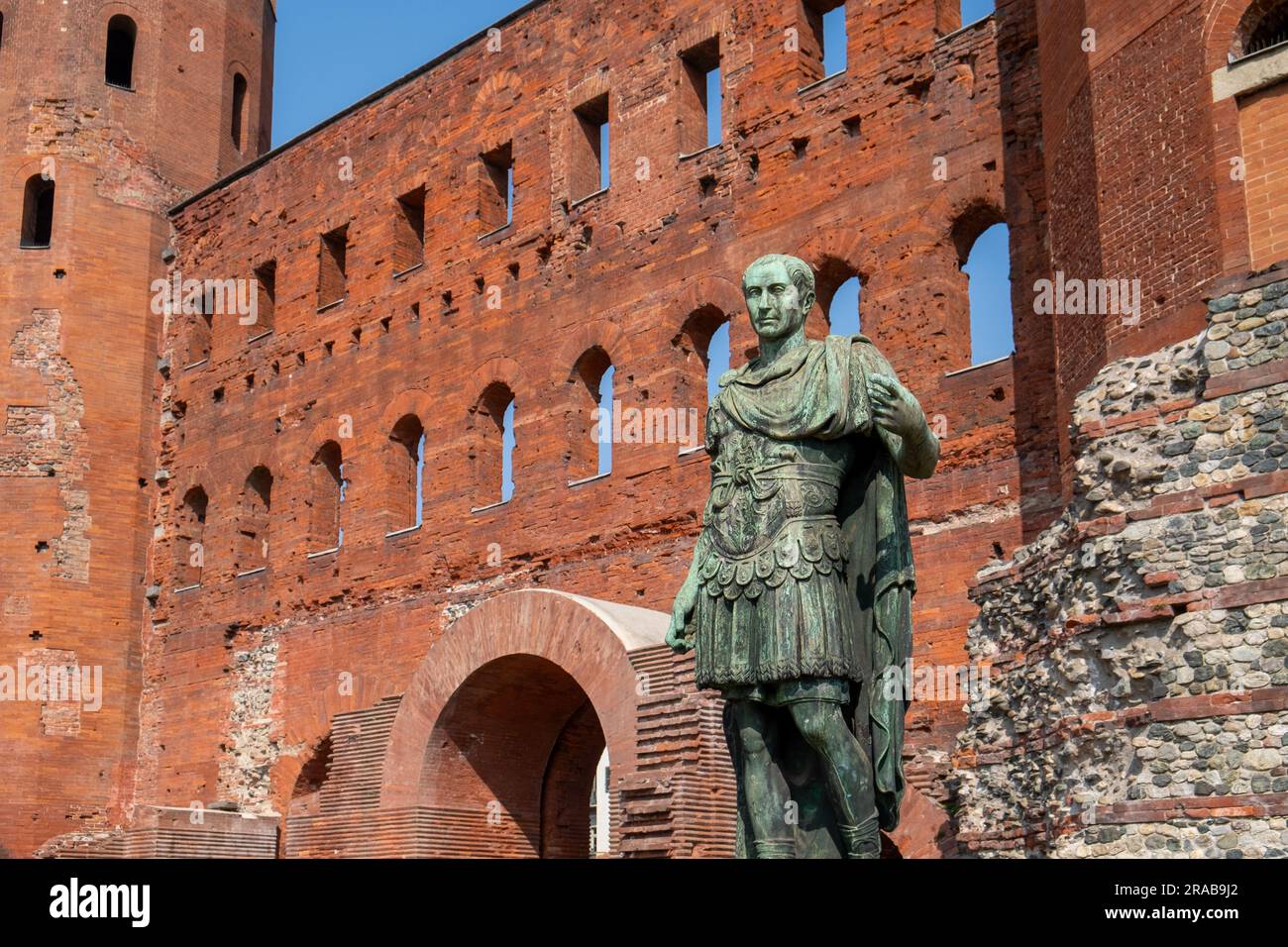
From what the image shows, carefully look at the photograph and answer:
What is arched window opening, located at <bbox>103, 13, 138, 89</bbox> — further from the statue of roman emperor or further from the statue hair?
the statue of roman emperor

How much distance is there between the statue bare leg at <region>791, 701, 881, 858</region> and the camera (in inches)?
184

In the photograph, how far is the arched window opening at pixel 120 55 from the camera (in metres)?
24.1

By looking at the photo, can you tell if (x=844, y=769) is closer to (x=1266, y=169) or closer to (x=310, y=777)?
(x=1266, y=169)

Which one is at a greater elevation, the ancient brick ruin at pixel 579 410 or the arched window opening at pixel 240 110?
the arched window opening at pixel 240 110

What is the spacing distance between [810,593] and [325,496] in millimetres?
16619

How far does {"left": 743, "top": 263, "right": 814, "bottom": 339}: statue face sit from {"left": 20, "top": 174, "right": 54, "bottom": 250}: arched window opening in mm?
19456

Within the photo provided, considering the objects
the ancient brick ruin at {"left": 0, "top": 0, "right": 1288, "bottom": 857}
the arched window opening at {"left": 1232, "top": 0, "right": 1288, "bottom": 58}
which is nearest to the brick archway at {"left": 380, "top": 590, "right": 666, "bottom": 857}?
the ancient brick ruin at {"left": 0, "top": 0, "right": 1288, "bottom": 857}

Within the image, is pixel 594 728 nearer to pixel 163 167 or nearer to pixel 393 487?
pixel 393 487

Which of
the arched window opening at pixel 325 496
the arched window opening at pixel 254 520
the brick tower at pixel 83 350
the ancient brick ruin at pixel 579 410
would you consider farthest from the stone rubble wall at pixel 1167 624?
the brick tower at pixel 83 350

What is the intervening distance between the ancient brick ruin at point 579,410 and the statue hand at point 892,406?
5104 mm

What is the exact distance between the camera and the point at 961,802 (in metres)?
11.1

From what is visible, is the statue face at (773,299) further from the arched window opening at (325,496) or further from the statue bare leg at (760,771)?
the arched window opening at (325,496)
